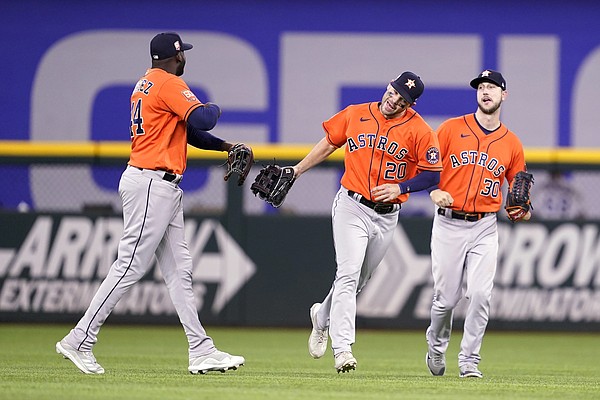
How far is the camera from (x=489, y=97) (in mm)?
7414

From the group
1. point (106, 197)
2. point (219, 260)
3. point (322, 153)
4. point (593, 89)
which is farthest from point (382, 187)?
point (593, 89)

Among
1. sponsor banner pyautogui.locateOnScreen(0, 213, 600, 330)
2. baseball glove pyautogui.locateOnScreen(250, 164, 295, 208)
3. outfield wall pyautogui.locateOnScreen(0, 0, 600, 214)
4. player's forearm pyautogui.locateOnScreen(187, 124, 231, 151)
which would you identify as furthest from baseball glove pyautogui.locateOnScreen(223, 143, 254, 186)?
outfield wall pyautogui.locateOnScreen(0, 0, 600, 214)

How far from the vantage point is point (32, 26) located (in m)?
14.6

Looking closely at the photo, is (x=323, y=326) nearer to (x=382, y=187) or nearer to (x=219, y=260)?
(x=382, y=187)

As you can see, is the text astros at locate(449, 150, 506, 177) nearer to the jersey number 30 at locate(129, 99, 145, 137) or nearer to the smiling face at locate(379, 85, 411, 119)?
the smiling face at locate(379, 85, 411, 119)

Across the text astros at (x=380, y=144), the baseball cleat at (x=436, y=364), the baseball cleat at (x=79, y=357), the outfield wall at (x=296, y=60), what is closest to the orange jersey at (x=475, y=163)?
the text astros at (x=380, y=144)

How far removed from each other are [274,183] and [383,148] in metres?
0.73

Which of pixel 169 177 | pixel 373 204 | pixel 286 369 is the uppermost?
pixel 169 177

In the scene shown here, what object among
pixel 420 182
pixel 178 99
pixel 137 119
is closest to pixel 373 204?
pixel 420 182

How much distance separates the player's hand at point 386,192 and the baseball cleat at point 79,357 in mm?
1909

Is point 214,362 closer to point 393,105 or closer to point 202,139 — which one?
point 202,139

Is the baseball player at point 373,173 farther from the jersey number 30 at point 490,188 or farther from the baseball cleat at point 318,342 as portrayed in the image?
the baseball cleat at point 318,342

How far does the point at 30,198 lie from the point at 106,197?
0.85 m

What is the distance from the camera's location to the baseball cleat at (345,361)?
6.84 meters
